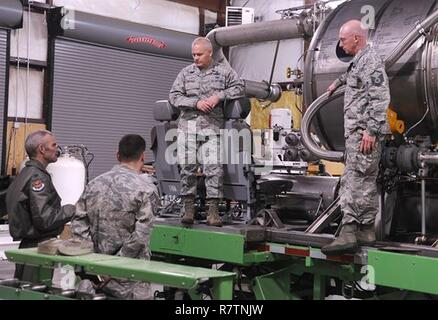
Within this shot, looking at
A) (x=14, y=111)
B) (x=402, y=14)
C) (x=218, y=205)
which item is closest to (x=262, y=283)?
(x=218, y=205)

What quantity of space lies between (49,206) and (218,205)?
81.9 inches

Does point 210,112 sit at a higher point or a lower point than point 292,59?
lower

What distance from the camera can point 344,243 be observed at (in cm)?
484

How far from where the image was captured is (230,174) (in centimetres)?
626

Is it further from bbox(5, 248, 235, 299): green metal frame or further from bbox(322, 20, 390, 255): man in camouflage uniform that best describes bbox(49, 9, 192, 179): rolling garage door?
bbox(5, 248, 235, 299): green metal frame

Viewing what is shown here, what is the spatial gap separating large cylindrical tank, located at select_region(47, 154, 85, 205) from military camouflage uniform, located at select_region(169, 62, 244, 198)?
410 centimetres

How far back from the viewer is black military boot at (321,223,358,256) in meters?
4.84

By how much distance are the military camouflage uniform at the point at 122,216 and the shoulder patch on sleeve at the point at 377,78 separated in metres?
1.93

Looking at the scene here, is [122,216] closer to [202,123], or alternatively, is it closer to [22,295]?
[22,295]

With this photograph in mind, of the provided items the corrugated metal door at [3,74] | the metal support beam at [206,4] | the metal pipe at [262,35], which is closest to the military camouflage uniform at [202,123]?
the metal pipe at [262,35]

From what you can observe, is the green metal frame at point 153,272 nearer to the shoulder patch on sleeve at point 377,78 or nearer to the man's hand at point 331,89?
the shoulder patch on sleeve at point 377,78

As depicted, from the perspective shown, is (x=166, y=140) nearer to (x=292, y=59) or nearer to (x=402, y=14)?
(x=402, y=14)

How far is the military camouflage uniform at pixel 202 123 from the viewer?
6.15 m

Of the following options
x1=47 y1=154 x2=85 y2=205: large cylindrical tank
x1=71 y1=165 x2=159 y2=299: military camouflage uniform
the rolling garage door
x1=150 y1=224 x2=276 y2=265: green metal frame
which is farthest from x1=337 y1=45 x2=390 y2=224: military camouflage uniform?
the rolling garage door
